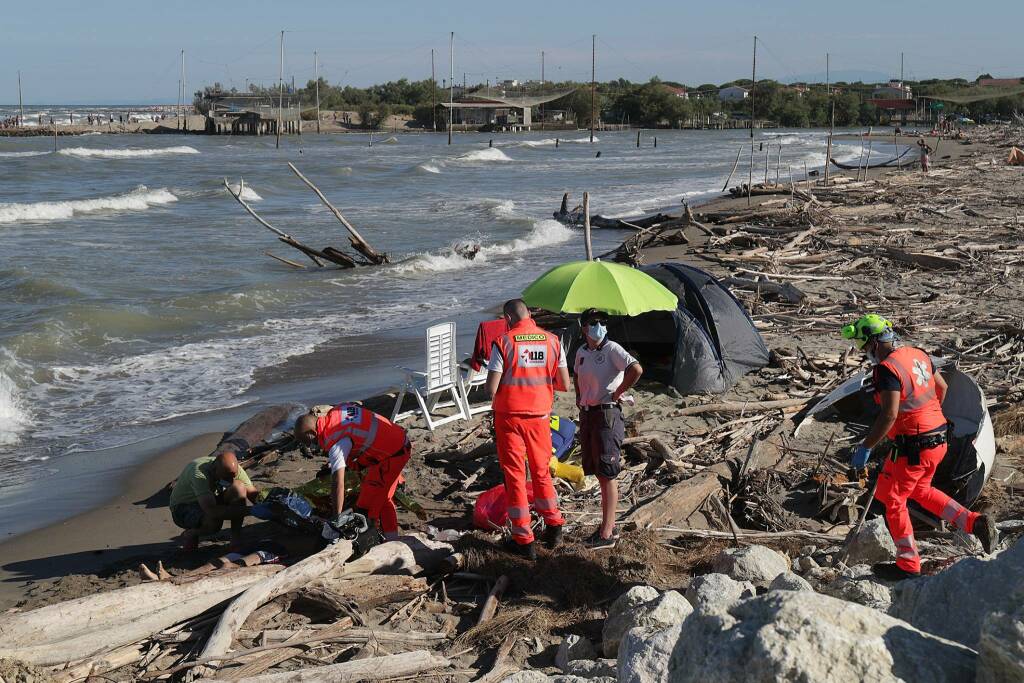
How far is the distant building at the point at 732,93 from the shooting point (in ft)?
481

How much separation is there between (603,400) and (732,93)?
499 feet

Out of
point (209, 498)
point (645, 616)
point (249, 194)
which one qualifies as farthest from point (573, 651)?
point (249, 194)

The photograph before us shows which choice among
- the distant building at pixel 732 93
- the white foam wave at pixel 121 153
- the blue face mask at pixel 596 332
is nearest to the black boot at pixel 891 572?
the blue face mask at pixel 596 332

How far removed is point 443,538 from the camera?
6277 millimetres

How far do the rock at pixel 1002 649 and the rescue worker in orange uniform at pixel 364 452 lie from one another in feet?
13.2

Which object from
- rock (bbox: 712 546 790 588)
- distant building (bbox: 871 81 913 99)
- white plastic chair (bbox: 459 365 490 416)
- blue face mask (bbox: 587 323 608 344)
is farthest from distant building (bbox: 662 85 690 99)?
rock (bbox: 712 546 790 588)

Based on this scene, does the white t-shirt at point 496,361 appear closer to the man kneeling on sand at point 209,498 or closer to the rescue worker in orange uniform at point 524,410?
the rescue worker in orange uniform at point 524,410

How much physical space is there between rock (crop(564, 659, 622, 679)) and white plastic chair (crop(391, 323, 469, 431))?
15.0 ft

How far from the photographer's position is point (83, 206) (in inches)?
1249

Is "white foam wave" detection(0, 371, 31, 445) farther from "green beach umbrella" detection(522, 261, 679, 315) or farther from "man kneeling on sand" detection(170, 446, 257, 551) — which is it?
"green beach umbrella" detection(522, 261, 679, 315)

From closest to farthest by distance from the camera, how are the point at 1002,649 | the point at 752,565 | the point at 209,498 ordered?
the point at 1002,649 → the point at 752,565 → the point at 209,498

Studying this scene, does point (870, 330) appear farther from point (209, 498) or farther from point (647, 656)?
point (209, 498)

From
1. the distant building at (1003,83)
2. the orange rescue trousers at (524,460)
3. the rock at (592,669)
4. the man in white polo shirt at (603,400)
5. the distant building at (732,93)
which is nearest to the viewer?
the rock at (592,669)

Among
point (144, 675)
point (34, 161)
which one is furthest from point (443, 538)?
point (34, 161)
